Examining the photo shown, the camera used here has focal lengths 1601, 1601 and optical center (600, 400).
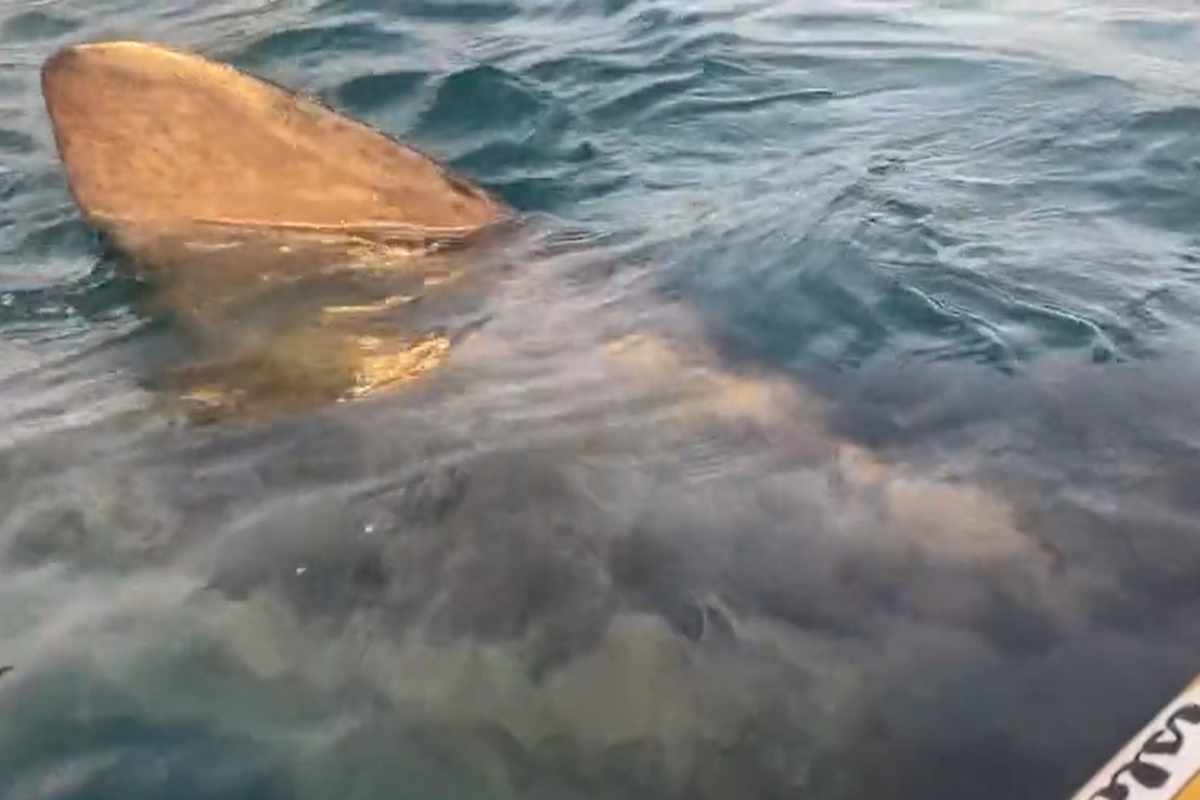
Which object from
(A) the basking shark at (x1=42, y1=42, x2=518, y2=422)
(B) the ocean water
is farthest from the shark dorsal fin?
(B) the ocean water

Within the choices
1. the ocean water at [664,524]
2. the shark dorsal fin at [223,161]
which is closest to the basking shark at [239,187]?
the shark dorsal fin at [223,161]

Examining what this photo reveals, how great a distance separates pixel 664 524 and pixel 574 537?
166 millimetres

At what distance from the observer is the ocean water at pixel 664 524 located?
95.3 inches

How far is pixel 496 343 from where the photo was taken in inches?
143

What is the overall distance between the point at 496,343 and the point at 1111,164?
2.56 m

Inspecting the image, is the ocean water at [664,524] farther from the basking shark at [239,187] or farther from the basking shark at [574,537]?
the basking shark at [239,187]

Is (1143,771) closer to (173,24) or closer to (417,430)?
(417,430)

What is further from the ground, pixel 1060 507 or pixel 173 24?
pixel 1060 507

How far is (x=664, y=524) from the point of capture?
9.38ft

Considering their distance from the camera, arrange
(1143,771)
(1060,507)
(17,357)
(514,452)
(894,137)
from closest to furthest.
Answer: (1143,771) < (1060,507) < (514,452) < (17,357) < (894,137)

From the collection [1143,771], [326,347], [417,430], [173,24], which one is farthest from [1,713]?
[173,24]

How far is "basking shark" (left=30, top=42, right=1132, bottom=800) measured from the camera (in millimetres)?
2455

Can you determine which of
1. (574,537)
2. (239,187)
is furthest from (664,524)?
(239,187)

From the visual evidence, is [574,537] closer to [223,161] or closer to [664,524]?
[664,524]
